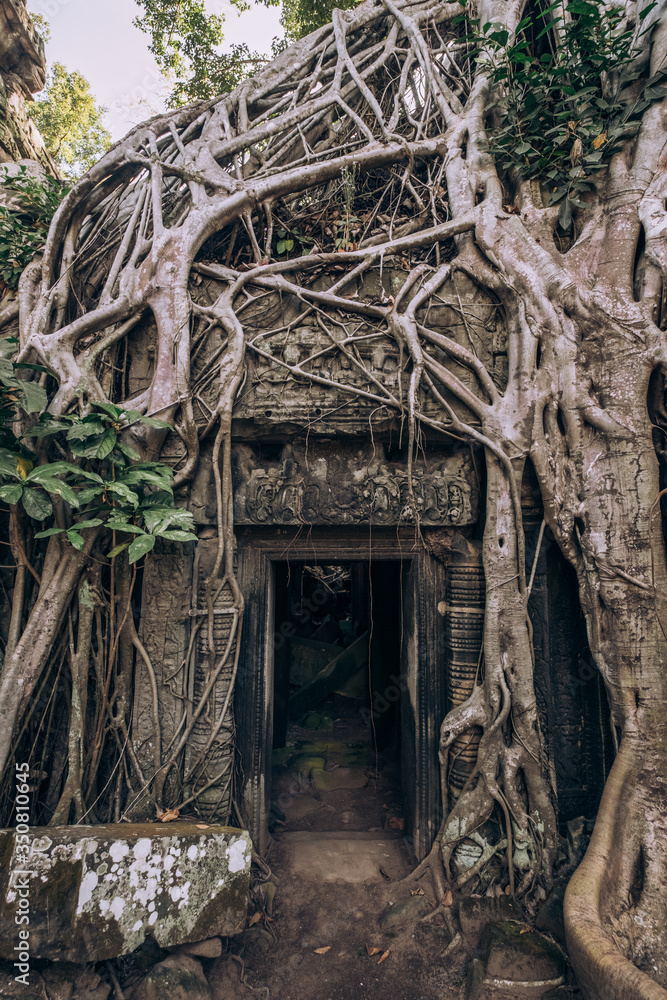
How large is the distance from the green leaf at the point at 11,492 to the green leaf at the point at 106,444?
379mm

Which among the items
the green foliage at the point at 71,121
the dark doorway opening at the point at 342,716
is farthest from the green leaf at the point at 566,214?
the green foliage at the point at 71,121

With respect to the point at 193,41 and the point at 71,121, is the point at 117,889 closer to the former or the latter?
the point at 193,41

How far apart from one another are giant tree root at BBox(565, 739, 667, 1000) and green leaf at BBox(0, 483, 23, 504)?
10.2ft

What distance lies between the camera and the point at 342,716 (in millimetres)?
5191

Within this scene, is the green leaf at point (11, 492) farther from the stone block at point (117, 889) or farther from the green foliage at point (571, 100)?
the green foliage at point (571, 100)

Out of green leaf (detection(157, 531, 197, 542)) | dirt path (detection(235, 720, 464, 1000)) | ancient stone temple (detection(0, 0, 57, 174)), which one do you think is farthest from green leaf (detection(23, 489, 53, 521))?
ancient stone temple (detection(0, 0, 57, 174))

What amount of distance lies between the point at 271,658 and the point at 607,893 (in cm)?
201

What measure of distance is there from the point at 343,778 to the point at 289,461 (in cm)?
275

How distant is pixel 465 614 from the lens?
277 centimetres

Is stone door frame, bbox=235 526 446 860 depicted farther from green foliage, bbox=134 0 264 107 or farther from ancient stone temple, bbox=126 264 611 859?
green foliage, bbox=134 0 264 107

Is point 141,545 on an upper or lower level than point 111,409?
lower

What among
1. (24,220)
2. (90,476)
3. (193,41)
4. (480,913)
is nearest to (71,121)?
(193,41)

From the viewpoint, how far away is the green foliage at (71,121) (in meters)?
9.16

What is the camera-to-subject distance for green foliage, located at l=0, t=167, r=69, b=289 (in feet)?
10.2
